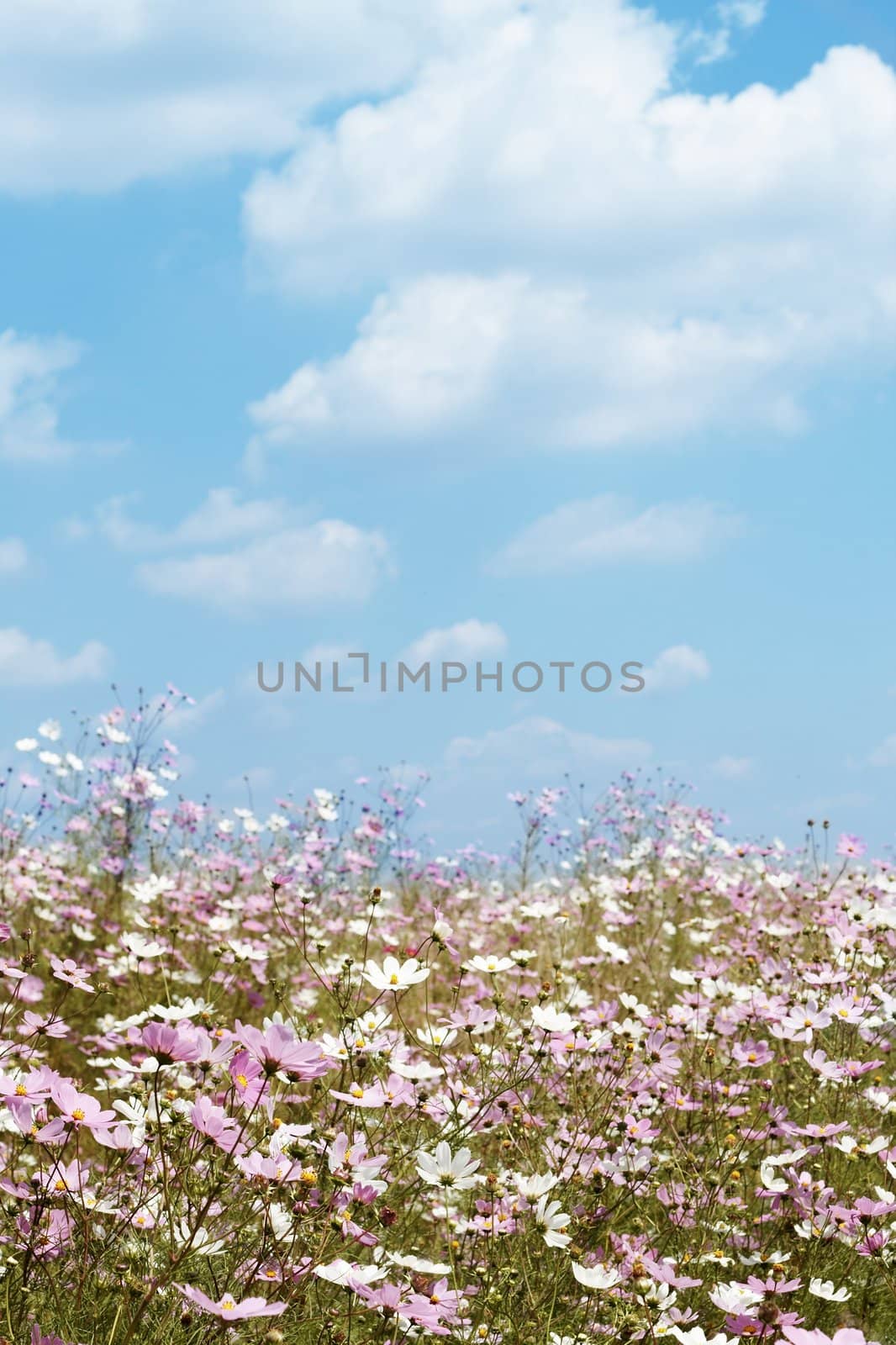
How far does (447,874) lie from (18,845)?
110 inches

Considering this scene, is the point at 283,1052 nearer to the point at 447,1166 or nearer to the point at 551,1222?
the point at 447,1166

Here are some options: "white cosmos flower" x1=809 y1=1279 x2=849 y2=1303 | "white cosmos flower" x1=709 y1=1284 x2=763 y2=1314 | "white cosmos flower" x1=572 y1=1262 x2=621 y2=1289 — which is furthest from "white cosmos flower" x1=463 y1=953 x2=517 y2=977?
"white cosmos flower" x1=809 y1=1279 x2=849 y2=1303

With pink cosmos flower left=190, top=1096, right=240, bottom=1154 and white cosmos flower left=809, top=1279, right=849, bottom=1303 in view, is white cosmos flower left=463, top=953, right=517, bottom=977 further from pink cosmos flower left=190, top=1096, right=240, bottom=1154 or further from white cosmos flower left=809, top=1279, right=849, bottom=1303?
white cosmos flower left=809, top=1279, right=849, bottom=1303

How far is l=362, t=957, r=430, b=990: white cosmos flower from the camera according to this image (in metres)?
2.17

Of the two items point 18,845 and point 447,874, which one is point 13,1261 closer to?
point 18,845

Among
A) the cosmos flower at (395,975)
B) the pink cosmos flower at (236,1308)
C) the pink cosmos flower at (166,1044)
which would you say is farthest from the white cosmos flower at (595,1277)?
the pink cosmos flower at (166,1044)

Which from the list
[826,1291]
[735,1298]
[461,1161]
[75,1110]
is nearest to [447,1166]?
[461,1161]

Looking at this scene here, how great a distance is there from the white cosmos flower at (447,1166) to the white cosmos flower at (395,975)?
292 mm

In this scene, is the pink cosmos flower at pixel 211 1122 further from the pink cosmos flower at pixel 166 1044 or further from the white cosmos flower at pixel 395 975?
the white cosmos flower at pixel 395 975

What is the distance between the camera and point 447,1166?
6.89 ft

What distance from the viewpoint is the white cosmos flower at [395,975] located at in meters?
2.17

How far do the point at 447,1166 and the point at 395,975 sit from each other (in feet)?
1.18

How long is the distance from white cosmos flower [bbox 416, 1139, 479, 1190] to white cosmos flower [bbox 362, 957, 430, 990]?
29 centimetres

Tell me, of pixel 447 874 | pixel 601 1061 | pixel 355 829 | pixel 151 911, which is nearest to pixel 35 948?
pixel 151 911
